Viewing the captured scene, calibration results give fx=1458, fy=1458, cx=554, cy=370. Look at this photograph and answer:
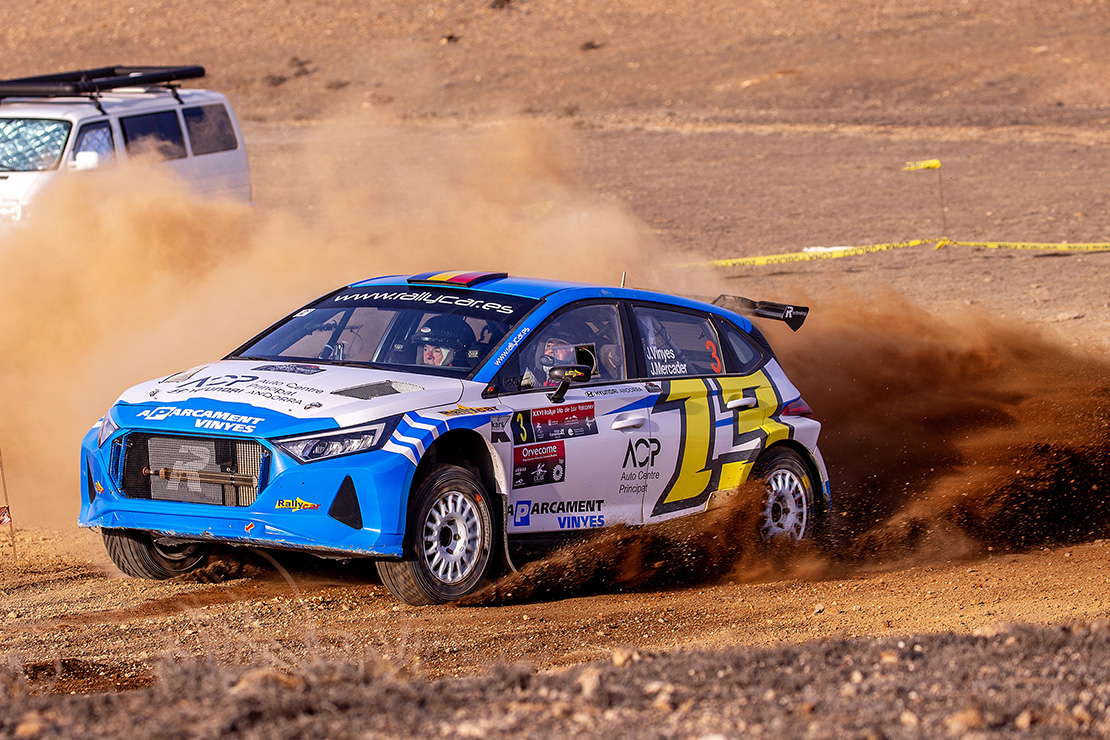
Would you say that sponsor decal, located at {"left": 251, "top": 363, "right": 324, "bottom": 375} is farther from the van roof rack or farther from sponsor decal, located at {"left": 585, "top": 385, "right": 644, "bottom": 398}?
the van roof rack

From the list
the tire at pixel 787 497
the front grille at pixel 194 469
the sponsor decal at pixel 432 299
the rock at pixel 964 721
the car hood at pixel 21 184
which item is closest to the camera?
the rock at pixel 964 721

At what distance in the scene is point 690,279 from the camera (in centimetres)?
1533

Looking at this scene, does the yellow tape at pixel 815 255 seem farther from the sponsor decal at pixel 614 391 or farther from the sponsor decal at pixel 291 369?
the sponsor decal at pixel 291 369

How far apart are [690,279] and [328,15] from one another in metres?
41.7

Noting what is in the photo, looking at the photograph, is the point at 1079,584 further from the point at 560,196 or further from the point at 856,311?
the point at 560,196

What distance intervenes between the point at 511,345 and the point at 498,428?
529 millimetres

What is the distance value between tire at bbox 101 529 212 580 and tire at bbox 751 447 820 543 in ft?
10.2

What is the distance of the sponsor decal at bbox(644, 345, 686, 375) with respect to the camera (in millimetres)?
7887

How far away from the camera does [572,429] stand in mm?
7293

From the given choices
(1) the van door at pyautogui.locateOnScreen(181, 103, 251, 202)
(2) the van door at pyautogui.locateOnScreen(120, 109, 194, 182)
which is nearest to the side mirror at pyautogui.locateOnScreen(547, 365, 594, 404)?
(2) the van door at pyautogui.locateOnScreen(120, 109, 194, 182)

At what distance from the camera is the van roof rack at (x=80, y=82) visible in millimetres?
15344

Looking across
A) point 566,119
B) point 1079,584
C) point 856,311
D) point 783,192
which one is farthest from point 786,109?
point 1079,584

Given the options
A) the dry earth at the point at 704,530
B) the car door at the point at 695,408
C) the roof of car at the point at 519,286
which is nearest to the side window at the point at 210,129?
the dry earth at the point at 704,530

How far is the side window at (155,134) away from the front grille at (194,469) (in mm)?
9341
